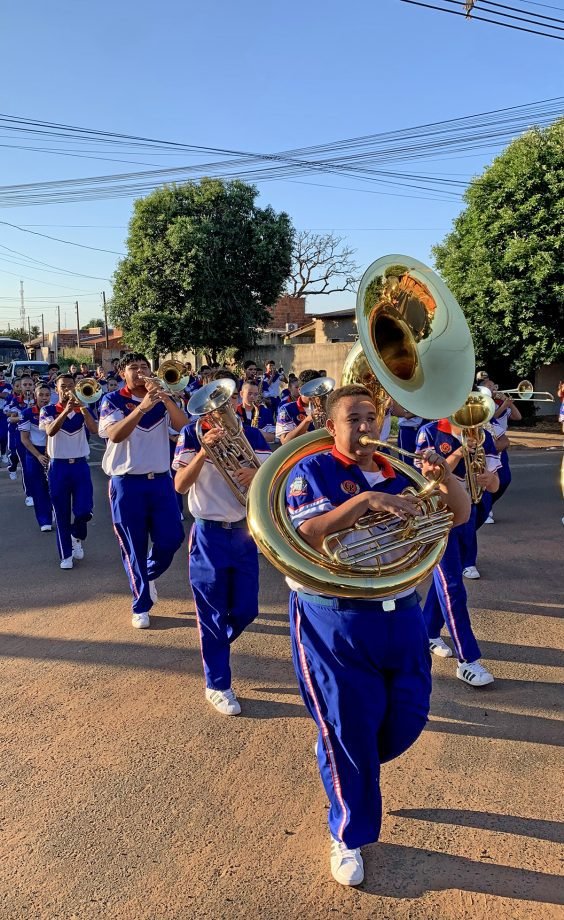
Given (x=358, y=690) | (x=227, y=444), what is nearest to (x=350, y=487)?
(x=358, y=690)

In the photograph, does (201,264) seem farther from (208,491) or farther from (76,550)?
(208,491)

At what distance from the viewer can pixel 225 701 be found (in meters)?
3.89

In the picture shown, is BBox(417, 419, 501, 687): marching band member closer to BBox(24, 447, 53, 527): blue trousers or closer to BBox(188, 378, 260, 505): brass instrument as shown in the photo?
BBox(188, 378, 260, 505): brass instrument

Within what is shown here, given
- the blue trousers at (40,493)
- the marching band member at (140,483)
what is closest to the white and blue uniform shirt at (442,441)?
the marching band member at (140,483)

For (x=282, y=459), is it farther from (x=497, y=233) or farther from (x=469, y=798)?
(x=497, y=233)

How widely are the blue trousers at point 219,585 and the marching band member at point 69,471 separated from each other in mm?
3372

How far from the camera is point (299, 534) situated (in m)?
2.47

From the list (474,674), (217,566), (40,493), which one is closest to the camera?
(217,566)

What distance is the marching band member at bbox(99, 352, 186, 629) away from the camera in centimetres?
516

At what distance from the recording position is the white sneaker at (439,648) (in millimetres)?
4594

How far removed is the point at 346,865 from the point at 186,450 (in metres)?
2.33

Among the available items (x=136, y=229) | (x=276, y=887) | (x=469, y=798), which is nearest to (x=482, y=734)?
(x=469, y=798)

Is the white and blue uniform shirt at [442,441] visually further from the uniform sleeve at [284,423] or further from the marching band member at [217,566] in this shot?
the uniform sleeve at [284,423]

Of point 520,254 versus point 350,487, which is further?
point 520,254
